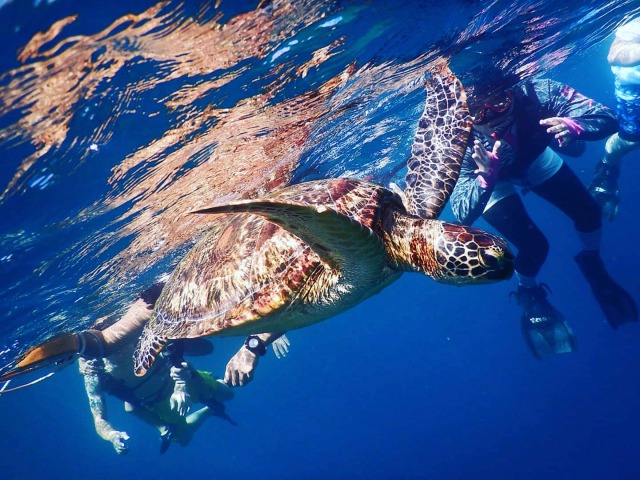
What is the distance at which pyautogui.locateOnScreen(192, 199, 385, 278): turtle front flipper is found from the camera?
212 cm

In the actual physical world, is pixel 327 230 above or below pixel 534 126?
above

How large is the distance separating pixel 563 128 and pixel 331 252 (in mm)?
5712

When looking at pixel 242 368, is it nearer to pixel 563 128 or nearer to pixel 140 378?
pixel 140 378

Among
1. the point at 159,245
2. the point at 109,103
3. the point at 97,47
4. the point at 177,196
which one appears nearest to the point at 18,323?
the point at 159,245

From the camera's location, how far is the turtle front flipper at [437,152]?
4598 mm

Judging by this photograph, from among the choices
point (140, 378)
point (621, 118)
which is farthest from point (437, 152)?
point (140, 378)

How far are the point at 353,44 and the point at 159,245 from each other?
24.0 ft

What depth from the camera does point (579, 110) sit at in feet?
23.3

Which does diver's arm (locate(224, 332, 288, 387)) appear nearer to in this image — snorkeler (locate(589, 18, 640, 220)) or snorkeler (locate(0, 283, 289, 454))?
snorkeler (locate(0, 283, 289, 454))

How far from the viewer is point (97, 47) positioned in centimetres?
376

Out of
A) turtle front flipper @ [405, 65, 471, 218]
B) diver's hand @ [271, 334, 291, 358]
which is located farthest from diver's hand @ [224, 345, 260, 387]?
turtle front flipper @ [405, 65, 471, 218]

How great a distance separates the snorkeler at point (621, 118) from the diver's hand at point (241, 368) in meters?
8.58

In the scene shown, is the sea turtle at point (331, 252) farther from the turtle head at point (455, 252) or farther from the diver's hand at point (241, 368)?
the diver's hand at point (241, 368)

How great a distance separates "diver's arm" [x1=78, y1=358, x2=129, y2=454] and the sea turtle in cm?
519
